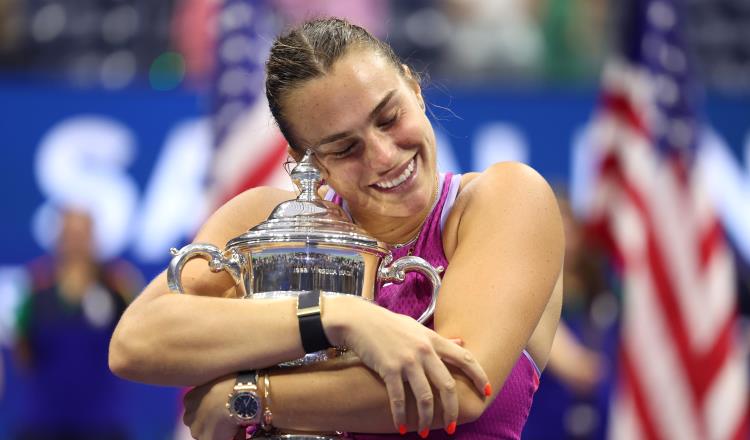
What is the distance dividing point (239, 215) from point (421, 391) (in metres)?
0.59

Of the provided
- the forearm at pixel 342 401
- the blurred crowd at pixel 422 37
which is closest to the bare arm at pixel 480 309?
the forearm at pixel 342 401

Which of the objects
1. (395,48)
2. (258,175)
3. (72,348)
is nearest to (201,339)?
(258,175)

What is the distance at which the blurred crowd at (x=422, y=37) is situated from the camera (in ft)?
23.0

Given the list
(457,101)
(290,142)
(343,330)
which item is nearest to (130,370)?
(343,330)

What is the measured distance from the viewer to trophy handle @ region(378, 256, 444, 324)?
1.77 meters

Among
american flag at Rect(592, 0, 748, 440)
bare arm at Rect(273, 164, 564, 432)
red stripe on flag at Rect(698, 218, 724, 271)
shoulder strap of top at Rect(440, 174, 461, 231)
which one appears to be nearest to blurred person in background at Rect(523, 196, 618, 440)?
american flag at Rect(592, 0, 748, 440)

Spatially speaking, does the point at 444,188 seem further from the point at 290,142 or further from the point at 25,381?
the point at 25,381

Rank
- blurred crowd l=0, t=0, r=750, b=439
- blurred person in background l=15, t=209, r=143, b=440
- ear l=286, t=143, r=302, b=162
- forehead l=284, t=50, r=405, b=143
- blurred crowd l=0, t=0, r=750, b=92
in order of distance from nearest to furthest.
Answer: forehead l=284, t=50, r=405, b=143
ear l=286, t=143, r=302, b=162
blurred crowd l=0, t=0, r=750, b=439
blurred person in background l=15, t=209, r=143, b=440
blurred crowd l=0, t=0, r=750, b=92

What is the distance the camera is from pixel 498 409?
73.2 inches

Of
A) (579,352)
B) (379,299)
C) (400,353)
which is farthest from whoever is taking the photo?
(579,352)

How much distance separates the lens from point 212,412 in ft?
5.68

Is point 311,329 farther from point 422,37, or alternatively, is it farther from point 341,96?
point 422,37

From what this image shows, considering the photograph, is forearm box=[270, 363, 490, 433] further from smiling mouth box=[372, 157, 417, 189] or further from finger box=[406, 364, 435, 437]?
smiling mouth box=[372, 157, 417, 189]

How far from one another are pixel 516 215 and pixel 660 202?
291 cm
